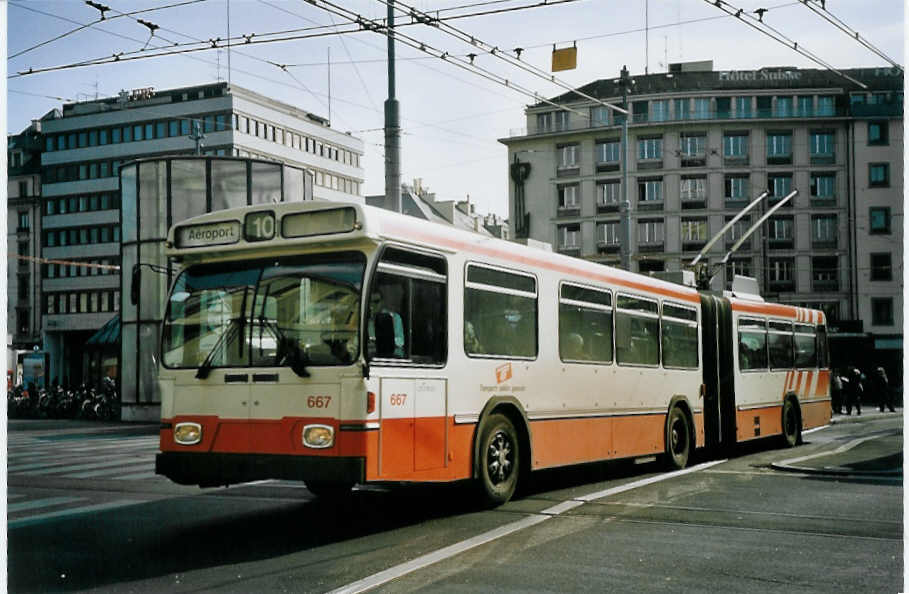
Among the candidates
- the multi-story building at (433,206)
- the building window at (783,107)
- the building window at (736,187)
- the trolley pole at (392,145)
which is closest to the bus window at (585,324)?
the trolley pole at (392,145)

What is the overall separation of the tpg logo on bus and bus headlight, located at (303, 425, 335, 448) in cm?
247

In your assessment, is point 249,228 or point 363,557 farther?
point 249,228

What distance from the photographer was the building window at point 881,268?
37.6ft

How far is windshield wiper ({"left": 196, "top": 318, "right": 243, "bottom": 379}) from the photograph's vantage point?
30.4ft

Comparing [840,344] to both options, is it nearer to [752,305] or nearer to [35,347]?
[752,305]

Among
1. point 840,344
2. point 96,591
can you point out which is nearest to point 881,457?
point 840,344

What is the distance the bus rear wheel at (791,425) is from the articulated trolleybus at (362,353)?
813cm

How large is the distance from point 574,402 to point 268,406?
436cm

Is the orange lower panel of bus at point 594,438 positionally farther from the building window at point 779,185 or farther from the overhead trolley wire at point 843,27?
the building window at point 779,185

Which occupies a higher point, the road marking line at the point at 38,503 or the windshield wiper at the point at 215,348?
the windshield wiper at the point at 215,348

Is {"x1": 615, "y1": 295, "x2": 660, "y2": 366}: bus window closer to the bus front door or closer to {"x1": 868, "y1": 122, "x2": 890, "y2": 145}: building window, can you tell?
{"x1": 868, "y1": 122, "x2": 890, "y2": 145}: building window

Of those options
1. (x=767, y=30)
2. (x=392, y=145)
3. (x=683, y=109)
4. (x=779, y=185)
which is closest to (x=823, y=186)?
(x=767, y=30)

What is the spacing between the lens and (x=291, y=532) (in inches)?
370

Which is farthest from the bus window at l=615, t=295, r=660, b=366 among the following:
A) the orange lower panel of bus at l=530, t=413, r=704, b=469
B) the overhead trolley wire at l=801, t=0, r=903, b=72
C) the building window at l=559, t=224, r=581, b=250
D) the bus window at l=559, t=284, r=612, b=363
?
the building window at l=559, t=224, r=581, b=250
